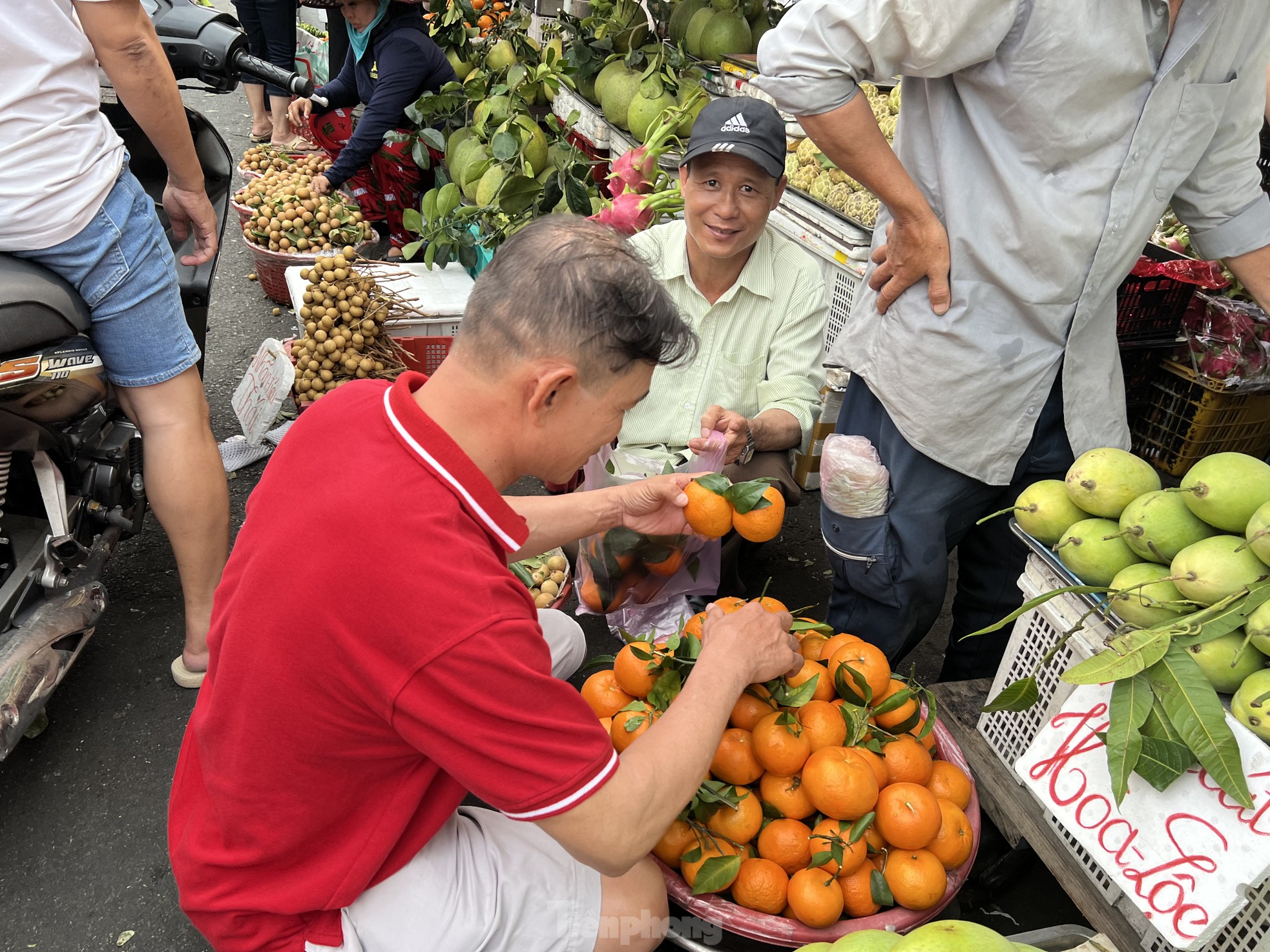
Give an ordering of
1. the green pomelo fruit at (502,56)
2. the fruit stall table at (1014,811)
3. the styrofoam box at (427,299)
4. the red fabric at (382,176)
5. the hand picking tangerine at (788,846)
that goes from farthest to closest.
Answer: the green pomelo fruit at (502,56) < the red fabric at (382,176) < the styrofoam box at (427,299) < the hand picking tangerine at (788,846) < the fruit stall table at (1014,811)

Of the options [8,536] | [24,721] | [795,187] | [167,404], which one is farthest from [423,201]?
[24,721]

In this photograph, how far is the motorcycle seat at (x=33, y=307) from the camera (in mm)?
2207

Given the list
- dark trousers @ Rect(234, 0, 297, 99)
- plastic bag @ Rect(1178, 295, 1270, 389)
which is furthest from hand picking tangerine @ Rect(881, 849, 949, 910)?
dark trousers @ Rect(234, 0, 297, 99)

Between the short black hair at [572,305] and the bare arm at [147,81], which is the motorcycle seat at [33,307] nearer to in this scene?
the bare arm at [147,81]

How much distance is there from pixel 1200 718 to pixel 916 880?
0.63m

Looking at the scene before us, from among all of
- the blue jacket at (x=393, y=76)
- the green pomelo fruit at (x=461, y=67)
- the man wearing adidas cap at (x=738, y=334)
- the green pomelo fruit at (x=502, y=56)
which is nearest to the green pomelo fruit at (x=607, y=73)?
the blue jacket at (x=393, y=76)

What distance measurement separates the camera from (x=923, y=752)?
1915 millimetres

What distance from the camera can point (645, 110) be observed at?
439cm

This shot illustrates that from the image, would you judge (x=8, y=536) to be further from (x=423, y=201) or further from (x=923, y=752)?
(x=423, y=201)

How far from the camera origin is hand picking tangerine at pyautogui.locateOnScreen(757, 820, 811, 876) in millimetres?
1774

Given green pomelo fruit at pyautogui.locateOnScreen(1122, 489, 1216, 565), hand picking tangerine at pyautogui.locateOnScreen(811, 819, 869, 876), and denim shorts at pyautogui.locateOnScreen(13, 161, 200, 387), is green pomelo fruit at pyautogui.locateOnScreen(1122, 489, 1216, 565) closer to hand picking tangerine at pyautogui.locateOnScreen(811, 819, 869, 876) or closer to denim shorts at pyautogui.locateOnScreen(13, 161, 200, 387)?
hand picking tangerine at pyautogui.locateOnScreen(811, 819, 869, 876)

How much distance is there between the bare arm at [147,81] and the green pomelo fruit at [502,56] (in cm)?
339

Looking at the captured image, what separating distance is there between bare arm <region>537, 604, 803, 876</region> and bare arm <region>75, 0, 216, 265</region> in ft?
6.86

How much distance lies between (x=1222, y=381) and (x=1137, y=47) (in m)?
1.96
